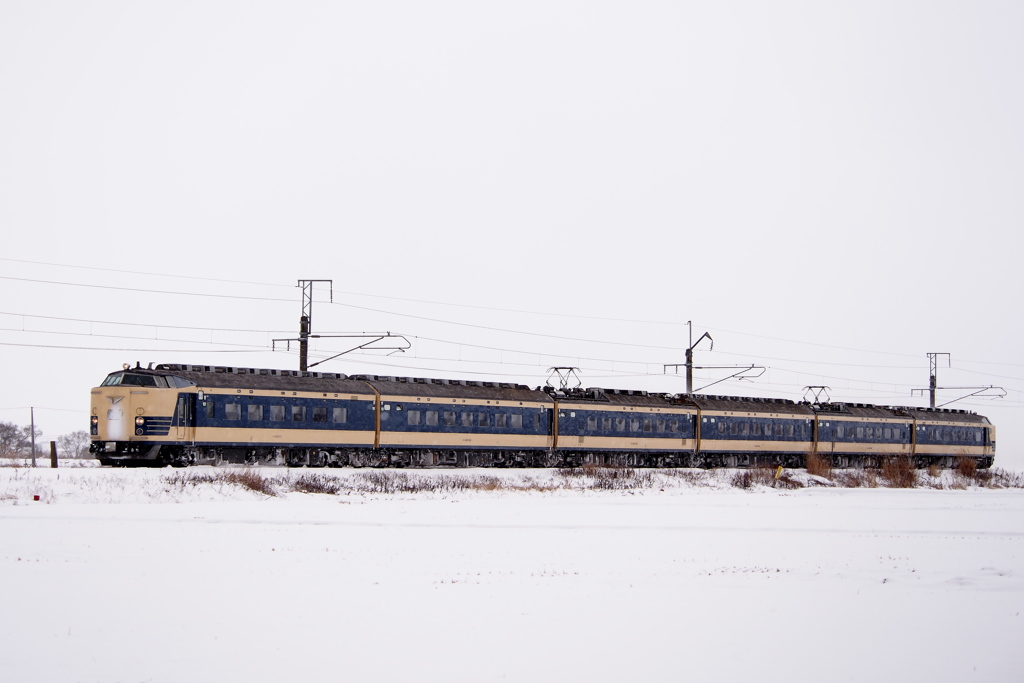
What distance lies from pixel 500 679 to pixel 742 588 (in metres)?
6.39

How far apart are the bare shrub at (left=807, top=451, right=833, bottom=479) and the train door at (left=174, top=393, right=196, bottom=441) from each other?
31.6 metres

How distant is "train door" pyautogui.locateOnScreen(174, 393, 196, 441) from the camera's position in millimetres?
33688

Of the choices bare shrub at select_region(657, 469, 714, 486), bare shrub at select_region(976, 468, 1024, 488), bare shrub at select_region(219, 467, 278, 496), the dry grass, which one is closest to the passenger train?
the dry grass

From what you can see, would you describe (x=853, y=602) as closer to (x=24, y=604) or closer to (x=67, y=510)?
(x=24, y=604)

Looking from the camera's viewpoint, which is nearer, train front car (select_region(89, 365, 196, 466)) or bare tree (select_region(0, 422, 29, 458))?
train front car (select_region(89, 365, 196, 466))

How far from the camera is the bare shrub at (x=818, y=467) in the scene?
169 feet

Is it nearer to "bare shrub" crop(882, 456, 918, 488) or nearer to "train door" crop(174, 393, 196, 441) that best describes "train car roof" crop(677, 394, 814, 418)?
"bare shrub" crop(882, 456, 918, 488)

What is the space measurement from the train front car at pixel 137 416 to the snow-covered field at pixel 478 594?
19.6 ft

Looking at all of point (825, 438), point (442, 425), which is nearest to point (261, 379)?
point (442, 425)

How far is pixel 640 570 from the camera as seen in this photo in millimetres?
18266

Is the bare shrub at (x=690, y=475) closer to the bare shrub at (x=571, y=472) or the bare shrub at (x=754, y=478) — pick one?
the bare shrub at (x=754, y=478)

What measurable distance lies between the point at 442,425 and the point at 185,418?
11611mm

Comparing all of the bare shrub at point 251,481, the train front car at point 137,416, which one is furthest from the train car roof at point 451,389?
the bare shrub at point 251,481

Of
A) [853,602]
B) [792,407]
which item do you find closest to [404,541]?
[853,602]
